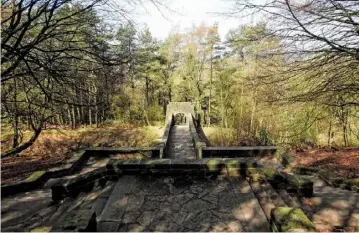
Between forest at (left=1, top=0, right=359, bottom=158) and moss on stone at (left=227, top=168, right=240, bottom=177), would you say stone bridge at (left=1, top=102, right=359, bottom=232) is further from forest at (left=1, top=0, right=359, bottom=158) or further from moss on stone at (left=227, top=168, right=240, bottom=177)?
forest at (left=1, top=0, right=359, bottom=158)

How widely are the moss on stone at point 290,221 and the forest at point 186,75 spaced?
6.00 feet

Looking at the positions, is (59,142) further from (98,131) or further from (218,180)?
(218,180)

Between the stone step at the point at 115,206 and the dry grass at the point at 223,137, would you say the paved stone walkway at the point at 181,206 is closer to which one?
the stone step at the point at 115,206

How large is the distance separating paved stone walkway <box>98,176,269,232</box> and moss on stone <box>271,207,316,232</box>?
335 mm

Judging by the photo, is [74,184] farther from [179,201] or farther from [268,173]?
[268,173]

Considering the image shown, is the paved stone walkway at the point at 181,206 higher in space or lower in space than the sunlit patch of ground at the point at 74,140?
higher

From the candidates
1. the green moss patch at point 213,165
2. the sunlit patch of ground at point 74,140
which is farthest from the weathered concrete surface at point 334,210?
the sunlit patch of ground at point 74,140

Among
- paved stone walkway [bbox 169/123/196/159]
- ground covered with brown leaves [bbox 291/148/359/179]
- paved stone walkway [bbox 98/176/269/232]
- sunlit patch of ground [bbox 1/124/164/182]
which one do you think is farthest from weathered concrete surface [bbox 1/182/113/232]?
sunlit patch of ground [bbox 1/124/164/182]

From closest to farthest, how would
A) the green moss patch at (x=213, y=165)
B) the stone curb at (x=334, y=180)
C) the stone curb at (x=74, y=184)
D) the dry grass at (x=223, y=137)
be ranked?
1. the stone curb at (x=74, y=184)
2. the green moss patch at (x=213, y=165)
3. the stone curb at (x=334, y=180)
4. the dry grass at (x=223, y=137)

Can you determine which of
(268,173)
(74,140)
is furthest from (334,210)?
(74,140)

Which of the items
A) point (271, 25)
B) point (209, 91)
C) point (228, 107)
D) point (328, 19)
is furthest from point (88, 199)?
point (209, 91)

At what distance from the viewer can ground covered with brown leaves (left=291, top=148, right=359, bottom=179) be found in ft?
28.6

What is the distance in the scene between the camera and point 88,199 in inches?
191

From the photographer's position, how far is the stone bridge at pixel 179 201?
11.7ft
